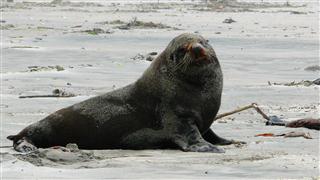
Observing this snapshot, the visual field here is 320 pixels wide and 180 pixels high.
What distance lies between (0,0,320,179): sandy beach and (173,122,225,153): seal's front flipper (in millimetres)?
136

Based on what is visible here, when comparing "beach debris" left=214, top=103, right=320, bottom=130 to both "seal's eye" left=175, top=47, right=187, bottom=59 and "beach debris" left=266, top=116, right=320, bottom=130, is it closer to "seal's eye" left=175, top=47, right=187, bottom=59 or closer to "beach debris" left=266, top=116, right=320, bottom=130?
"beach debris" left=266, top=116, right=320, bottom=130

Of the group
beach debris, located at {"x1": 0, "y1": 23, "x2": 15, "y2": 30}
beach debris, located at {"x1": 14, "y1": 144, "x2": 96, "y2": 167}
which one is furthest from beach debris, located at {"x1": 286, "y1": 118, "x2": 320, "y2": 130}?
beach debris, located at {"x1": 0, "y1": 23, "x2": 15, "y2": 30}

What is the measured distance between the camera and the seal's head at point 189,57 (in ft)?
26.0

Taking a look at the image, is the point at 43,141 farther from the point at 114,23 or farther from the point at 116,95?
the point at 114,23

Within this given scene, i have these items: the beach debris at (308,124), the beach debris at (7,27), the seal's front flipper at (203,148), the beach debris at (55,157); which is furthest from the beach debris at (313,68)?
the beach debris at (7,27)

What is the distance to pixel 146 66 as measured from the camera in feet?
52.1

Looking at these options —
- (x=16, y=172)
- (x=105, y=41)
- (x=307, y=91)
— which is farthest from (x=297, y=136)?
(x=105, y=41)

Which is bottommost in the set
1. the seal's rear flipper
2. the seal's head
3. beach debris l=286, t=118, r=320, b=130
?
beach debris l=286, t=118, r=320, b=130

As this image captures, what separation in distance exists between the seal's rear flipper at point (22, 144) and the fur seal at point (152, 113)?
0.01 m

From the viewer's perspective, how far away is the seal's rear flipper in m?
7.52

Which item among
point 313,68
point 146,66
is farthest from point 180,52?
point 313,68

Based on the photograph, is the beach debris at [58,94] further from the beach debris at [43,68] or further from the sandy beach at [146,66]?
the beach debris at [43,68]

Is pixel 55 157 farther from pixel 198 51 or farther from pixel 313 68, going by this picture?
pixel 313 68

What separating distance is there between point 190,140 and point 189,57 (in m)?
0.82
